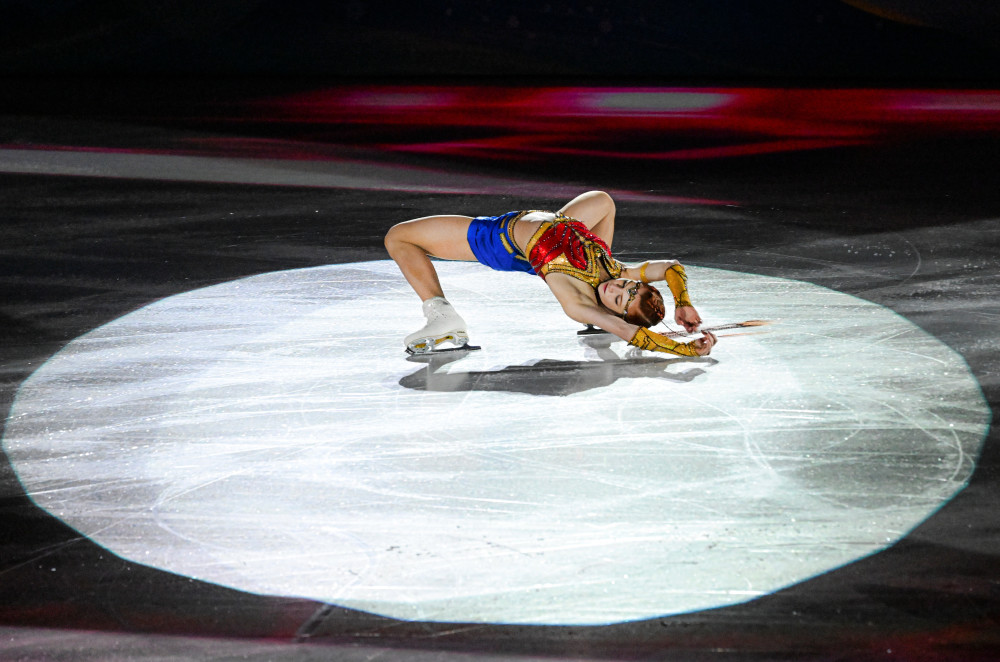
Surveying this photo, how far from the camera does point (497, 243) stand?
13.4 feet

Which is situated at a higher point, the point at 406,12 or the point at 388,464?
the point at 406,12

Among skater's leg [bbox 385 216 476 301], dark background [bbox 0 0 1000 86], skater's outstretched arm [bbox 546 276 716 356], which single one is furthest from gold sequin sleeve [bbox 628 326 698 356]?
dark background [bbox 0 0 1000 86]

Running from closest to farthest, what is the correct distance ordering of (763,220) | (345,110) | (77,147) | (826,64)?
(763,220) < (77,147) < (345,110) < (826,64)

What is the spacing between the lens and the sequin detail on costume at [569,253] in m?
3.82

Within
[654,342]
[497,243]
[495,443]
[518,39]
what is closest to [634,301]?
[654,342]

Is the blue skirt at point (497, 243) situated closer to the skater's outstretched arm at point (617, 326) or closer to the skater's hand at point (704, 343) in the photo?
the skater's outstretched arm at point (617, 326)

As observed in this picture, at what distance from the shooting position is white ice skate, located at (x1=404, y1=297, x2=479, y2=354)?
393cm

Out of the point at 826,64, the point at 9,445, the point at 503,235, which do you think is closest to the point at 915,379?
the point at 503,235

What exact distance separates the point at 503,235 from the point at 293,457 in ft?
4.53

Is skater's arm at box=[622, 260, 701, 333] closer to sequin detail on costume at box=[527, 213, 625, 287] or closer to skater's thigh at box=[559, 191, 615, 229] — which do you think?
sequin detail on costume at box=[527, 213, 625, 287]

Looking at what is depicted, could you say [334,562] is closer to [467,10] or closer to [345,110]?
[345,110]

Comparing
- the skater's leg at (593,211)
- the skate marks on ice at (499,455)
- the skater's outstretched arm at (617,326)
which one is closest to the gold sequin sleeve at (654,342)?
the skater's outstretched arm at (617,326)

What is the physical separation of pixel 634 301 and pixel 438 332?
0.76 metres

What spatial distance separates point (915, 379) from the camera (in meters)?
3.51
